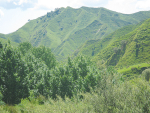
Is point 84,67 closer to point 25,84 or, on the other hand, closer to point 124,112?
point 25,84

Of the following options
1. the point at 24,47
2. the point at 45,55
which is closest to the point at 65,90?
the point at 45,55

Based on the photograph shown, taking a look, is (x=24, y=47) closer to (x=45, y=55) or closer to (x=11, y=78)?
(x=45, y=55)

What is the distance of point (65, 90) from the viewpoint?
2359cm

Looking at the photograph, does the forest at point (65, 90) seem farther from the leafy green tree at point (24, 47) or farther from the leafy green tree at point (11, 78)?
the leafy green tree at point (24, 47)

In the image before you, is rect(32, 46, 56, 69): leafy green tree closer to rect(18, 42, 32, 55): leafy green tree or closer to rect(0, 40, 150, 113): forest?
rect(18, 42, 32, 55): leafy green tree

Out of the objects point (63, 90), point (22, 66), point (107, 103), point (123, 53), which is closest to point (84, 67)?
point (63, 90)

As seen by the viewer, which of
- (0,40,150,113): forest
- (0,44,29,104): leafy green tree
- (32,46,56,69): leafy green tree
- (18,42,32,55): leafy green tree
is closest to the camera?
(0,40,150,113): forest

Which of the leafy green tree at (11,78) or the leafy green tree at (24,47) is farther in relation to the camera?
the leafy green tree at (24,47)

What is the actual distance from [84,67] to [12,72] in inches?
714

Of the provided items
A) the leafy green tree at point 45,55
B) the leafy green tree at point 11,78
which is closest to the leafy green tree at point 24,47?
the leafy green tree at point 45,55

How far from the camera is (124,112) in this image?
8500mm

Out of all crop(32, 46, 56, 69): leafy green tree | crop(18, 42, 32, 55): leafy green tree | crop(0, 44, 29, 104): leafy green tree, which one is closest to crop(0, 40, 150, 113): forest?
crop(0, 44, 29, 104): leafy green tree

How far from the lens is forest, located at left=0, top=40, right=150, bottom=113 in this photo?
32.1 feet

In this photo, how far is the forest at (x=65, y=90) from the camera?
32.1 feet
